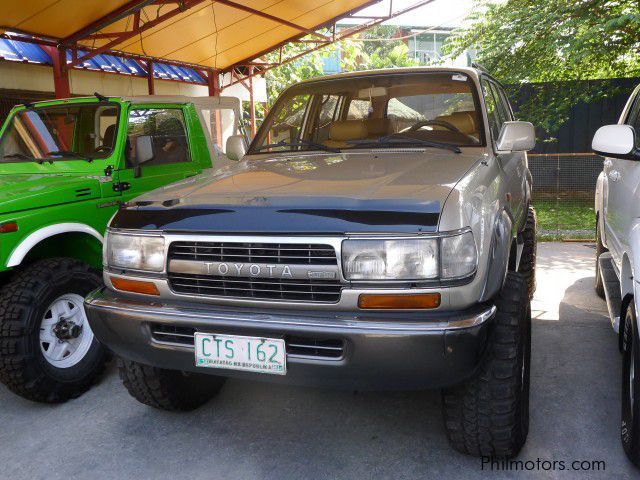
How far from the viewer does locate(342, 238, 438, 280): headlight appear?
6.96ft

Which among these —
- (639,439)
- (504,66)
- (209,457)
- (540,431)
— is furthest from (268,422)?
(504,66)

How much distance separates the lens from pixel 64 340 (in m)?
3.51

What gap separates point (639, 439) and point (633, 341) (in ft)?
1.31

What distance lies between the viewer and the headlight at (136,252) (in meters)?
2.50

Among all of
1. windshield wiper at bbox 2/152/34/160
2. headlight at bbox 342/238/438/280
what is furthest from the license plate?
windshield wiper at bbox 2/152/34/160

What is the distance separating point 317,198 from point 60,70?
8.12m

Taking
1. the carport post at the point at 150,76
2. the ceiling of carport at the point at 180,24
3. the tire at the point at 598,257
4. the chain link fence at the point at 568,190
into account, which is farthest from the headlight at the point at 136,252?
the carport post at the point at 150,76

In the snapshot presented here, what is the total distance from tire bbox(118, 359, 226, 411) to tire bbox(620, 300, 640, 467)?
2.11 meters

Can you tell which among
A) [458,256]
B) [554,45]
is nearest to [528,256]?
[458,256]

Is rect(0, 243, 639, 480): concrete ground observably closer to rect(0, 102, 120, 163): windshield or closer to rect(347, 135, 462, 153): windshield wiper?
rect(347, 135, 462, 153): windshield wiper

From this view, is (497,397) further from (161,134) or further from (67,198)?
(161,134)

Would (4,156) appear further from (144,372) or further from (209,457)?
(209,457)

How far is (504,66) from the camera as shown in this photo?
1080 cm

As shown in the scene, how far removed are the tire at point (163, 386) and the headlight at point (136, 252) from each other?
624 mm
